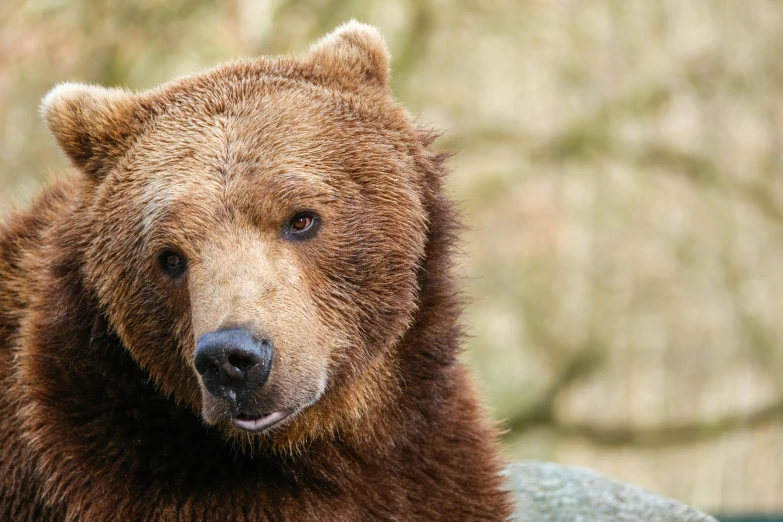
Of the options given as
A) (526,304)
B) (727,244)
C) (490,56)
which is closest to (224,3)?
(490,56)

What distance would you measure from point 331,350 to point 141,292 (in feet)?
2.82

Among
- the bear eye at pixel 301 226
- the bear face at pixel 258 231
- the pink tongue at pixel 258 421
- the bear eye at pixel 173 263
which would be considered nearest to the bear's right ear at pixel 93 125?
the bear face at pixel 258 231

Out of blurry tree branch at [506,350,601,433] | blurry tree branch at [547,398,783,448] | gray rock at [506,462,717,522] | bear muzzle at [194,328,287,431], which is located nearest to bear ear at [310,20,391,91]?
bear muzzle at [194,328,287,431]

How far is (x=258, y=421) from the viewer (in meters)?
4.34

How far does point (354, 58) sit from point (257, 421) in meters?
1.92

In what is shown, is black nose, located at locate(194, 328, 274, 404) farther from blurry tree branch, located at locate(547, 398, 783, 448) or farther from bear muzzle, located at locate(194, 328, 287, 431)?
blurry tree branch, located at locate(547, 398, 783, 448)

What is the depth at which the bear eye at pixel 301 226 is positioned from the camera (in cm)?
455

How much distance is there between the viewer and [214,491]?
466 cm

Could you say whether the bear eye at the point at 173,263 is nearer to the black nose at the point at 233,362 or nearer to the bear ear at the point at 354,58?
the black nose at the point at 233,362

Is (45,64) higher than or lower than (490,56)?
lower

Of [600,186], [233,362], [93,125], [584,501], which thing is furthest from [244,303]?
[600,186]

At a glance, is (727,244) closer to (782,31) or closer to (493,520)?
(782,31)

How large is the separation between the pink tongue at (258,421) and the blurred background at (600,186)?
8.07 metres

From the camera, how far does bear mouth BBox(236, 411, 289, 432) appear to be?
4320mm
